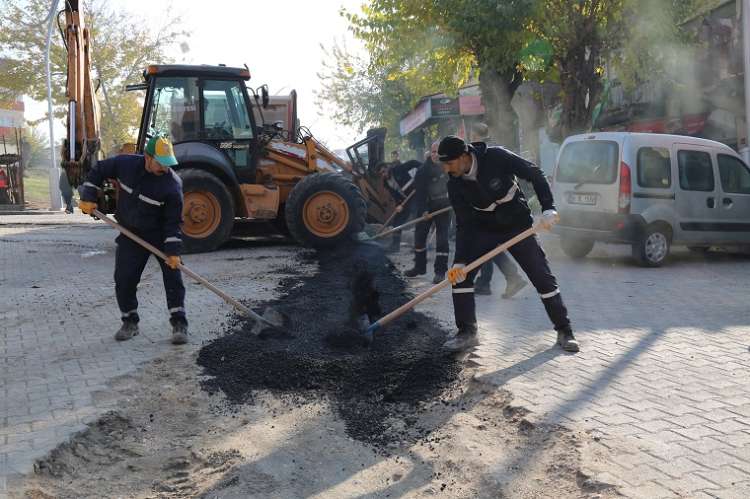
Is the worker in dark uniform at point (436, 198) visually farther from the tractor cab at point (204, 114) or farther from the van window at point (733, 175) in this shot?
the van window at point (733, 175)

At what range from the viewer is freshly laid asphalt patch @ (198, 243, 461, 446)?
4.67 m

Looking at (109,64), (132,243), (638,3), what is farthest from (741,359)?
(109,64)

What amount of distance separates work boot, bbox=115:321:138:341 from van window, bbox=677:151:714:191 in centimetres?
813

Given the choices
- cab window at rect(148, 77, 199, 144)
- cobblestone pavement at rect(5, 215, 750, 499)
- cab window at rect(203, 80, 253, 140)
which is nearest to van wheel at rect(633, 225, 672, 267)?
cobblestone pavement at rect(5, 215, 750, 499)

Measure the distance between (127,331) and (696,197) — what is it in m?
8.45

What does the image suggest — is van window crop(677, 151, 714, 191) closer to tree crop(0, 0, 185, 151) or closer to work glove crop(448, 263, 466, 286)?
work glove crop(448, 263, 466, 286)

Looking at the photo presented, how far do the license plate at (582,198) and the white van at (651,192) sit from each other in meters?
0.01

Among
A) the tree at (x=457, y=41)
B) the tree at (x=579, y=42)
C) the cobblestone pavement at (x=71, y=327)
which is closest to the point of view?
the cobblestone pavement at (x=71, y=327)

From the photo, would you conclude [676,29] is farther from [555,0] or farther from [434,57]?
[434,57]

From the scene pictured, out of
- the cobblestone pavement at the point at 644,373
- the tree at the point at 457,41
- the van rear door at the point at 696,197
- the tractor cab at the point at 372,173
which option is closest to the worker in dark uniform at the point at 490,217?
the cobblestone pavement at the point at 644,373

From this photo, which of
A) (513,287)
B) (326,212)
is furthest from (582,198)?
(326,212)

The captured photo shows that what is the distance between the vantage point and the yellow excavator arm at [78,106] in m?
12.3

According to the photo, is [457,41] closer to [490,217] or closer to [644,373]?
[490,217]

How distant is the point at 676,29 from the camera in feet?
54.3
